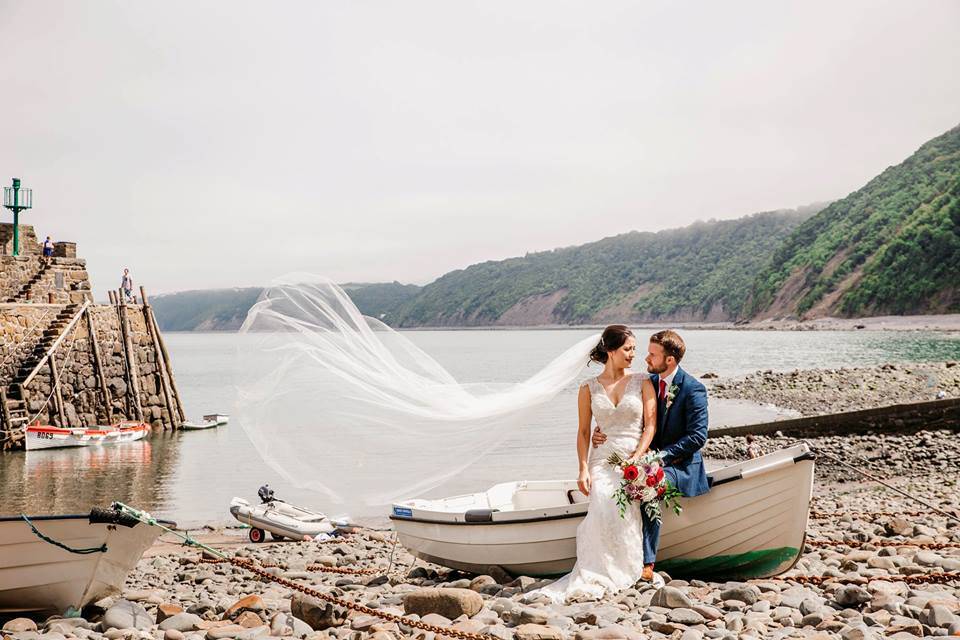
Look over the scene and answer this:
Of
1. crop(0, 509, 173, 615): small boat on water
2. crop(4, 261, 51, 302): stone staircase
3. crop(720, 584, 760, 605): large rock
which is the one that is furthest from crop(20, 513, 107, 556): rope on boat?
crop(4, 261, 51, 302): stone staircase

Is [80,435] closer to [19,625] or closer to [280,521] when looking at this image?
[280,521]

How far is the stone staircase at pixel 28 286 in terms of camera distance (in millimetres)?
33031

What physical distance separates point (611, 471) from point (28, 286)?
105 feet

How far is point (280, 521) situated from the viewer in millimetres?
15508

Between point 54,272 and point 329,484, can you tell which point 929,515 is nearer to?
point 329,484

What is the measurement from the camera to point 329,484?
9367 millimetres

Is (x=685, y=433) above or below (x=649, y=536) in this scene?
above

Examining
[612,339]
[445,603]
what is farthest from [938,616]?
[445,603]

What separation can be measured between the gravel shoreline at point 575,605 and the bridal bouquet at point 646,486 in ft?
2.35

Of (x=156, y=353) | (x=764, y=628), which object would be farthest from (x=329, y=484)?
(x=156, y=353)

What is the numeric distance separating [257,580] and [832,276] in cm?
12678

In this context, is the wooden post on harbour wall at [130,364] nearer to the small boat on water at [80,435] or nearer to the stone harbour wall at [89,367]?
the stone harbour wall at [89,367]

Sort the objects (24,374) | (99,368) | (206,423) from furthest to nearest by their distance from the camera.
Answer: (206,423)
(99,368)
(24,374)

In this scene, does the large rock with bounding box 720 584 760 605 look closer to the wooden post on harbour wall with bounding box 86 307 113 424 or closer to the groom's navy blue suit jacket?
the groom's navy blue suit jacket
